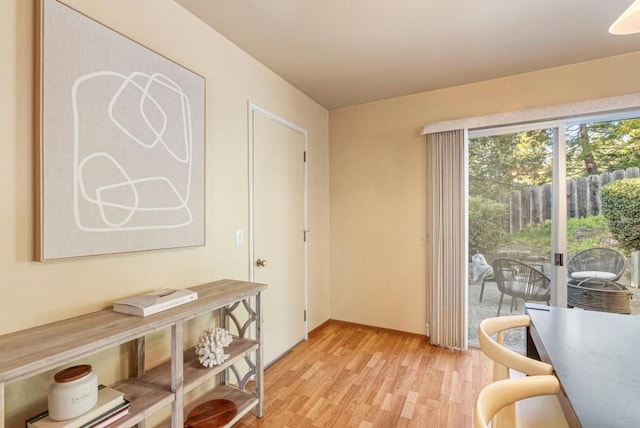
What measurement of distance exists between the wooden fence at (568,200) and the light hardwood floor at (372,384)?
1.34 meters

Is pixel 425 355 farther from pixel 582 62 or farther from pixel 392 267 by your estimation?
pixel 582 62

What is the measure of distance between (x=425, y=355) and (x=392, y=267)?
0.90m

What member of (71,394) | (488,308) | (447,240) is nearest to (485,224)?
Result: (447,240)

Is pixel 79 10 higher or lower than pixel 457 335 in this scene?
higher

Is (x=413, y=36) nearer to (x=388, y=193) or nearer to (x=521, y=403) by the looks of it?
(x=388, y=193)

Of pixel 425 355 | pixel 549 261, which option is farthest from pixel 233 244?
pixel 549 261

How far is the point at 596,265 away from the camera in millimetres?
2512

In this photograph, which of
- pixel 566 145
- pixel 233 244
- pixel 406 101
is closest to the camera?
pixel 233 244

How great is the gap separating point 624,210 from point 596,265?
494 mm

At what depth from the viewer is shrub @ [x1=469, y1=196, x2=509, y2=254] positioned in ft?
9.34

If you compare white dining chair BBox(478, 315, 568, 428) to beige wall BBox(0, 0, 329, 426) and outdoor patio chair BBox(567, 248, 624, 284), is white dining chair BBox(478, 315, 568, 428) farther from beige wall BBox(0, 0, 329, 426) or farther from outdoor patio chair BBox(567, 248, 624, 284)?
outdoor patio chair BBox(567, 248, 624, 284)

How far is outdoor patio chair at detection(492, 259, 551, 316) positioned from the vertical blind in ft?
1.23

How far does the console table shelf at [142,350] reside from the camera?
38.0 inches

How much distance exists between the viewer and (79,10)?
4.29ft
